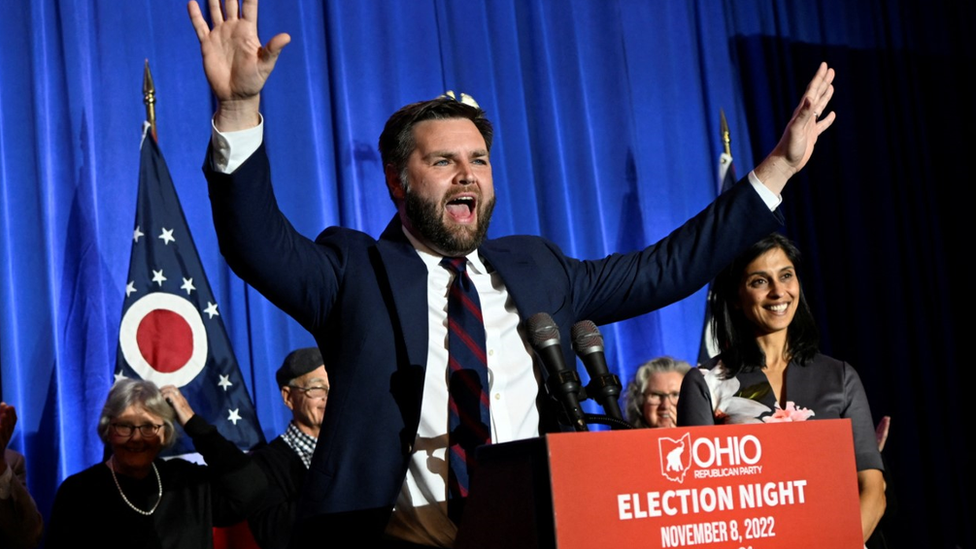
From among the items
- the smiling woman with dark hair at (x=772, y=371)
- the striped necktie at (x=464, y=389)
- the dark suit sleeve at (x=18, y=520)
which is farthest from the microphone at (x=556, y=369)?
the dark suit sleeve at (x=18, y=520)

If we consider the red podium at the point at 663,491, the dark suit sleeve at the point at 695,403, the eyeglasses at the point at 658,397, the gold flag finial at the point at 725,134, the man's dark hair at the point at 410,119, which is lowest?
the red podium at the point at 663,491

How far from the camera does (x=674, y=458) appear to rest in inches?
54.3

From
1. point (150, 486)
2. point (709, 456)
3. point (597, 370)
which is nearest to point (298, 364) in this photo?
point (150, 486)

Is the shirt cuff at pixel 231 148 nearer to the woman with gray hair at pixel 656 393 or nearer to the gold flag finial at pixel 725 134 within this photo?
the woman with gray hair at pixel 656 393

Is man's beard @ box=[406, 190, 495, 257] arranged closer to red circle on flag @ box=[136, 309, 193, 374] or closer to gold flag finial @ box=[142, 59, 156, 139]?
red circle on flag @ box=[136, 309, 193, 374]

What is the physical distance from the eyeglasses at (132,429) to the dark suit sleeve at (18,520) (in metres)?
0.42

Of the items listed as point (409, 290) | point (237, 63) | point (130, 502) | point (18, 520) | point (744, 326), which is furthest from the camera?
point (130, 502)

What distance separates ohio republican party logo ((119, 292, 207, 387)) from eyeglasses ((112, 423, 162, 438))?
34 cm

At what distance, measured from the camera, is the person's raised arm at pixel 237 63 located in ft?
5.76

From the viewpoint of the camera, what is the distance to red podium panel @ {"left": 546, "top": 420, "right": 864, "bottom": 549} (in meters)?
1.31

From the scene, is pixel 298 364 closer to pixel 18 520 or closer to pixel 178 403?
pixel 178 403

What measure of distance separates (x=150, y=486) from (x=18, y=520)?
1.65 feet

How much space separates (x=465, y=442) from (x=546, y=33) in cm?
397

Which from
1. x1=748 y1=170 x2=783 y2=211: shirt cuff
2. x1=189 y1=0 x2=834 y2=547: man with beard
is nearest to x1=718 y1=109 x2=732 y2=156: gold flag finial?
x1=189 y1=0 x2=834 y2=547: man with beard
